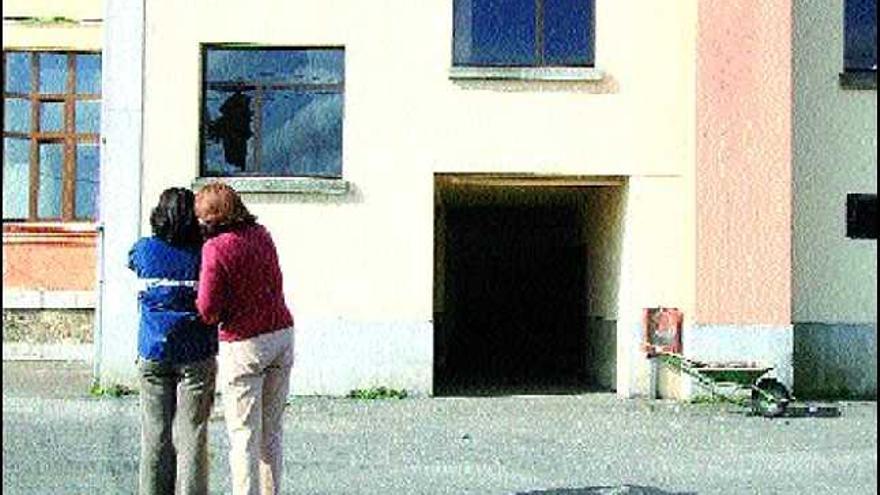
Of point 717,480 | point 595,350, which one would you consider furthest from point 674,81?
point 717,480

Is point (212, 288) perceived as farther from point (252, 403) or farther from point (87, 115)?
point (87, 115)

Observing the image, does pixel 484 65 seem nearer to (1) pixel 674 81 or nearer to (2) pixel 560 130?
(2) pixel 560 130

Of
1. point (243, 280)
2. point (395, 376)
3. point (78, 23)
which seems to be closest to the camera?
point (243, 280)

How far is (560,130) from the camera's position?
14.0 m

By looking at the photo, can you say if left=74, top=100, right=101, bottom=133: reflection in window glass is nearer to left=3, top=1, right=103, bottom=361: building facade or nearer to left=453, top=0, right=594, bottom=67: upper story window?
left=3, top=1, right=103, bottom=361: building facade

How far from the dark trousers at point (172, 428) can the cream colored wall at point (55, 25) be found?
14222mm

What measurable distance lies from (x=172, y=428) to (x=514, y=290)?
608 inches

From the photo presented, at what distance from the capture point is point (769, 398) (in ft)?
41.0

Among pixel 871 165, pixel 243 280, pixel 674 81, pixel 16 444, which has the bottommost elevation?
pixel 16 444

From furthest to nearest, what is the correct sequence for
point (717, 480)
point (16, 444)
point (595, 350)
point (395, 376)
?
point (595, 350)
point (395, 376)
point (16, 444)
point (717, 480)

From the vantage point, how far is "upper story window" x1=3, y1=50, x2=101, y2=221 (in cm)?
1973

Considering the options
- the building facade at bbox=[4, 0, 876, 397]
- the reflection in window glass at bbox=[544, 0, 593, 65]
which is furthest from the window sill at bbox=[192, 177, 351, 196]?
the reflection in window glass at bbox=[544, 0, 593, 65]

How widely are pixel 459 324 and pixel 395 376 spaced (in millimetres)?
7559

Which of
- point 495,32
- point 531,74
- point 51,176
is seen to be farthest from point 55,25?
point 531,74
